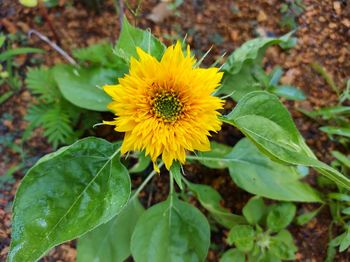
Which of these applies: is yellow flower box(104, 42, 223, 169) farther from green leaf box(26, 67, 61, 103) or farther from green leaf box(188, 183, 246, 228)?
green leaf box(26, 67, 61, 103)

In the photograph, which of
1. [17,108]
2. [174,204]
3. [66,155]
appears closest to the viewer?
[66,155]

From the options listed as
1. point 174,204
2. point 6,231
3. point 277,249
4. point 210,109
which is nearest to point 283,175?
point 277,249

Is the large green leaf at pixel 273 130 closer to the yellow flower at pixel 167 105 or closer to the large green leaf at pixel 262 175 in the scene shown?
the yellow flower at pixel 167 105

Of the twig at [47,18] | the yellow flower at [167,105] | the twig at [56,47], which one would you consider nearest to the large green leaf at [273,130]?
the yellow flower at [167,105]

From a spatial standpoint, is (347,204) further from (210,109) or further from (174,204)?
(210,109)

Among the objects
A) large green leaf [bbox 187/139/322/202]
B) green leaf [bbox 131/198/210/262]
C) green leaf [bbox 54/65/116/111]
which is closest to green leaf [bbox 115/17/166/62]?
green leaf [bbox 54/65/116/111]

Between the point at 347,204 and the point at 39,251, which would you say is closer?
the point at 39,251
